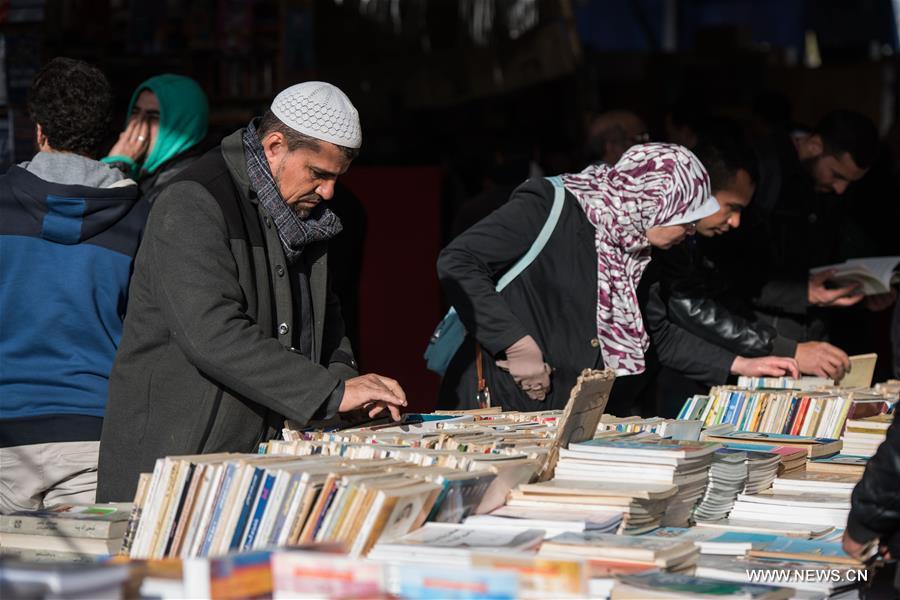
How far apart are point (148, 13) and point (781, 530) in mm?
4846

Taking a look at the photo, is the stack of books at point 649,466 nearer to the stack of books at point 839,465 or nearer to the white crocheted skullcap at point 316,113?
the stack of books at point 839,465

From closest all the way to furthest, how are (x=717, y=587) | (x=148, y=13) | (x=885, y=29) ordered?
(x=717, y=587), (x=148, y=13), (x=885, y=29)

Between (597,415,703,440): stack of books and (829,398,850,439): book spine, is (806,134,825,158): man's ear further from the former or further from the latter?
(597,415,703,440): stack of books

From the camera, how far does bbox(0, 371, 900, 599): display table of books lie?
179cm

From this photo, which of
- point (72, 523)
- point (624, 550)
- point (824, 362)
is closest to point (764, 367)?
Result: point (824, 362)

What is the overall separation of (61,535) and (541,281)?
1806 mm

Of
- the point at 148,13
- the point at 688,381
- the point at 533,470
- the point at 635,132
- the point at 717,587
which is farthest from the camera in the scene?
the point at 148,13

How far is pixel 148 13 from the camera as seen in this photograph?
655 cm

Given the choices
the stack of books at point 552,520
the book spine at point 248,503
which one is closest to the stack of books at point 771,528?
the stack of books at point 552,520

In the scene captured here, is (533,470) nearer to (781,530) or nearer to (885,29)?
(781,530)

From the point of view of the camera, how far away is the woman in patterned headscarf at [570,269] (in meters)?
3.70

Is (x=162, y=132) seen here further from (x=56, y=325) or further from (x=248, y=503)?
(x=248, y=503)

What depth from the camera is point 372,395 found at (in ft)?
9.36

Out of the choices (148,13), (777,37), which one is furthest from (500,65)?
(777,37)
